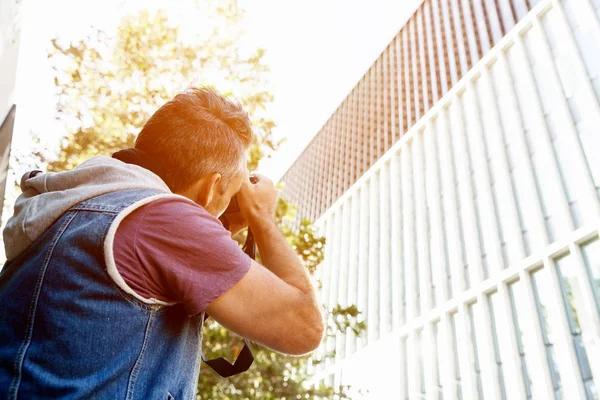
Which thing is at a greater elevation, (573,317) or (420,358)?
(573,317)

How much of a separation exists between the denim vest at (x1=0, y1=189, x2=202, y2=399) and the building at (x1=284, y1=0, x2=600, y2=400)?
1915 cm

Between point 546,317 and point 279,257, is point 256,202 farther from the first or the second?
point 546,317

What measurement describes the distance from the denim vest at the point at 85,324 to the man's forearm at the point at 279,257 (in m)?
0.31

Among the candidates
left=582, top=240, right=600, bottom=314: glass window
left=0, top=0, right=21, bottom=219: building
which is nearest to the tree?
left=0, top=0, right=21, bottom=219: building

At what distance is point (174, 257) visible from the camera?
1.08 meters

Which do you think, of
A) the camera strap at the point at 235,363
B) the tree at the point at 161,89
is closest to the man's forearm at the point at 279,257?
the camera strap at the point at 235,363

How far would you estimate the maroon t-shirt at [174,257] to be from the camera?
1.07 m

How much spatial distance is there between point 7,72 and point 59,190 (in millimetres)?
976

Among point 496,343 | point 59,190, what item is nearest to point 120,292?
point 59,190

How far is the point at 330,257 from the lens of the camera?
51.2 meters

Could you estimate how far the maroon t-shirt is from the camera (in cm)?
107

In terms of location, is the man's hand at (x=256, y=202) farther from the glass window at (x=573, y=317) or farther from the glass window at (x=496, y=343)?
the glass window at (x=496, y=343)

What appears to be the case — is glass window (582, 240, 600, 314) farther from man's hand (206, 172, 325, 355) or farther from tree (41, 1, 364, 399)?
man's hand (206, 172, 325, 355)

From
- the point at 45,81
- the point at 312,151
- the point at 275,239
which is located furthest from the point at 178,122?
the point at 312,151
